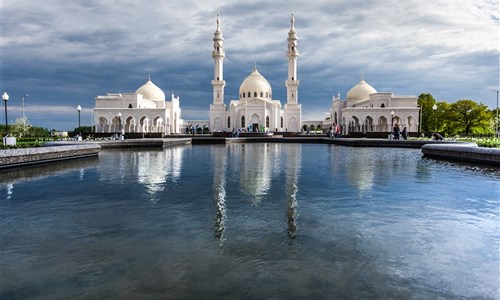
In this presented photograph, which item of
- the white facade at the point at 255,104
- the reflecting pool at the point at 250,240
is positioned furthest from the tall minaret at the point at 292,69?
the reflecting pool at the point at 250,240

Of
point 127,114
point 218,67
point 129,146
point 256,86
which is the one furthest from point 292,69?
point 129,146

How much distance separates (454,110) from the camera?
2030 inches

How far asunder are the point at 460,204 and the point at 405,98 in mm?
48115

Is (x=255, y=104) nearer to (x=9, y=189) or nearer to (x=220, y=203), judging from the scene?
(x=9, y=189)

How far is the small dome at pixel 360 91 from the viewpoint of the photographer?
5731 cm

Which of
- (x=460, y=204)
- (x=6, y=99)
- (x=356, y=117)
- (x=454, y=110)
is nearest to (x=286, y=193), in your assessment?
(x=460, y=204)

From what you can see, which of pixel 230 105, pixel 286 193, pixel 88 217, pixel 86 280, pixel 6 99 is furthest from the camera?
pixel 230 105

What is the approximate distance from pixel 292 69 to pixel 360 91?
40.9 ft

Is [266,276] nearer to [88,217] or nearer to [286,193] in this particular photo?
[88,217]

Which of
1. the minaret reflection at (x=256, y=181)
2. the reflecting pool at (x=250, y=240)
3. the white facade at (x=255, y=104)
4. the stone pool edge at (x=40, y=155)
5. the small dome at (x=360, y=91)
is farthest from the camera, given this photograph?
the small dome at (x=360, y=91)

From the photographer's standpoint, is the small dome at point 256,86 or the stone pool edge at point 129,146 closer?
the stone pool edge at point 129,146

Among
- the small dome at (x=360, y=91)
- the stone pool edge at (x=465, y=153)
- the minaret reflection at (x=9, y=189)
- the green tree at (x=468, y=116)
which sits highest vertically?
the small dome at (x=360, y=91)

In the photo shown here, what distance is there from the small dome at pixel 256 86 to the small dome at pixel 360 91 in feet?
45.6

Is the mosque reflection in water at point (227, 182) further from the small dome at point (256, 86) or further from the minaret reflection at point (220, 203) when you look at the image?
the small dome at point (256, 86)
